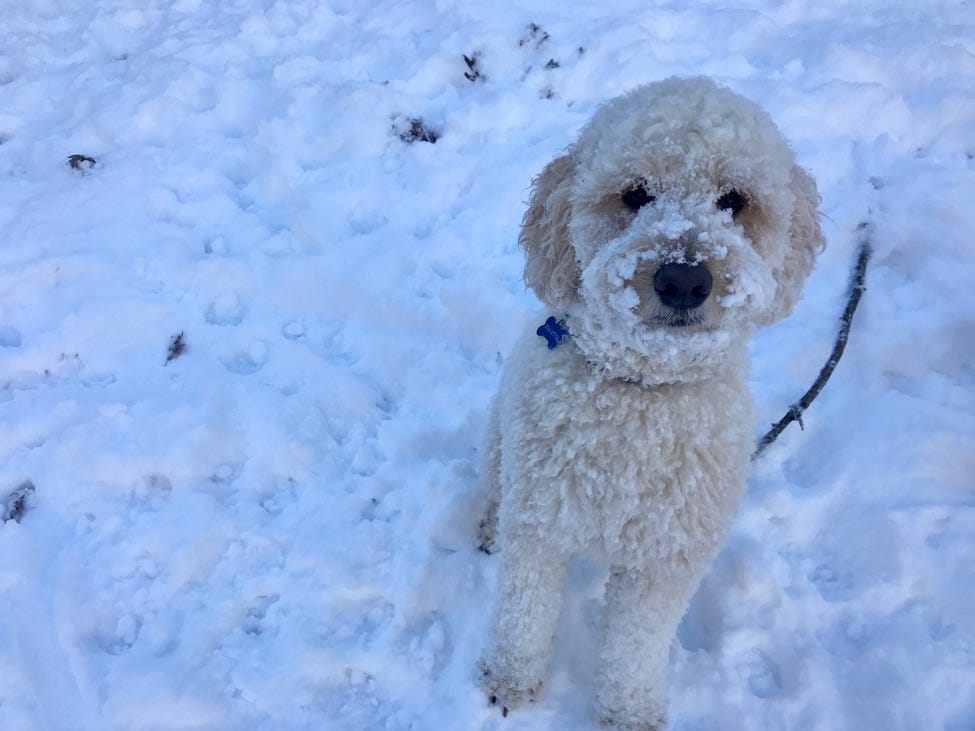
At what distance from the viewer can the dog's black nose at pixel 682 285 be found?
5.27 ft

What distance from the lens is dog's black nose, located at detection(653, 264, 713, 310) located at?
1.61 metres

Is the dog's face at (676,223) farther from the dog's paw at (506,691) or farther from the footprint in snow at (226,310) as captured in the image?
the footprint in snow at (226,310)

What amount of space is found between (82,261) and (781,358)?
3.70 metres

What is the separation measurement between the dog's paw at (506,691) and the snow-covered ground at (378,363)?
0.05 m

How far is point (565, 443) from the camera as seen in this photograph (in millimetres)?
1980

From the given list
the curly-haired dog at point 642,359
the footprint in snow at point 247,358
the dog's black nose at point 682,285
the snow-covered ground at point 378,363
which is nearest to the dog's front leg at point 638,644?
the curly-haired dog at point 642,359

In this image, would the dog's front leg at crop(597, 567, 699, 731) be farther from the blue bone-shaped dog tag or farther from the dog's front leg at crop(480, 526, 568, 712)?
the blue bone-shaped dog tag

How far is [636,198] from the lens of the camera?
6.07ft

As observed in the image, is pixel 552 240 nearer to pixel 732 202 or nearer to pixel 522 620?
pixel 732 202

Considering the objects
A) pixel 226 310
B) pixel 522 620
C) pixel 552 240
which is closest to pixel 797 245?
pixel 552 240

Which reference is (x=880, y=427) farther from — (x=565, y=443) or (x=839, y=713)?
(x=565, y=443)

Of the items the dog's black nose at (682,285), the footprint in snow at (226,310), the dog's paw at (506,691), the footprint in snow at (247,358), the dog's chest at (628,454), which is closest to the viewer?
the dog's black nose at (682,285)

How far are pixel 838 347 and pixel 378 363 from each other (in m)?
2.21

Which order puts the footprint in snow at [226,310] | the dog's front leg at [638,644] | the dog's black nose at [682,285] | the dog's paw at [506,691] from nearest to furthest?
1. the dog's black nose at [682,285]
2. the dog's front leg at [638,644]
3. the dog's paw at [506,691]
4. the footprint in snow at [226,310]
